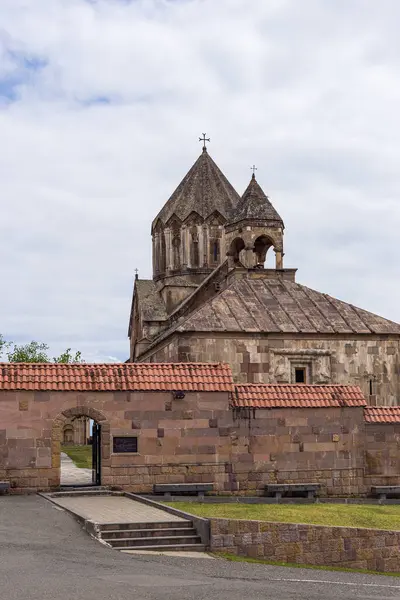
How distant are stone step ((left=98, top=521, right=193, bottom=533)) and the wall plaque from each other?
5.93 metres

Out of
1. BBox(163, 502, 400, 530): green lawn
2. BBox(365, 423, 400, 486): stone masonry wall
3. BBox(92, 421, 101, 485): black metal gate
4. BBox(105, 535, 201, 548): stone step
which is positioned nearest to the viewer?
BBox(105, 535, 201, 548): stone step

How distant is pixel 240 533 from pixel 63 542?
3.29m

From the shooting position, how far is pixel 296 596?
1209cm

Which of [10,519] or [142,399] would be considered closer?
[10,519]

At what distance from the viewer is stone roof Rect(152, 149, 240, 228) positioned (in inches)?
1781

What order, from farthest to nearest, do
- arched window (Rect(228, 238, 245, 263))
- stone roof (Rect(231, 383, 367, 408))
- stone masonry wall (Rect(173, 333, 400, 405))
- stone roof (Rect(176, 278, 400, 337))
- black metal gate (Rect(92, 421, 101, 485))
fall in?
arched window (Rect(228, 238, 245, 263)) → stone roof (Rect(176, 278, 400, 337)) → stone masonry wall (Rect(173, 333, 400, 405)) → stone roof (Rect(231, 383, 367, 408)) → black metal gate (Rect(92, 421, 101, 485))

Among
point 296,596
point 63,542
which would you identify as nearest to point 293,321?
point 63,542

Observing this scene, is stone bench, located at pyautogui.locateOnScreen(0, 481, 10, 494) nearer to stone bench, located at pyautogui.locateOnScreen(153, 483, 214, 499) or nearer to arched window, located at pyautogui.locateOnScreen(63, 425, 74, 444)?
stone bench, located at pyautogui.locateOnScreen(153, 483, 214, 499)

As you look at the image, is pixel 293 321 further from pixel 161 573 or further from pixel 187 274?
pixel 161 573

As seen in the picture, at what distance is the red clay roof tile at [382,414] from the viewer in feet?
81.6

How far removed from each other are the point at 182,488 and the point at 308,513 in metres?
4.36

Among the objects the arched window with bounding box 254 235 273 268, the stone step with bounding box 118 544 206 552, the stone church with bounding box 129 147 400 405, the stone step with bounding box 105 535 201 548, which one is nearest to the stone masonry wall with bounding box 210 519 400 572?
the stone step with bounding box 118 544 206 552

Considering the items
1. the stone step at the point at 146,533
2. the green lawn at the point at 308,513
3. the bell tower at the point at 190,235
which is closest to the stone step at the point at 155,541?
the stone step at the point at 146,533

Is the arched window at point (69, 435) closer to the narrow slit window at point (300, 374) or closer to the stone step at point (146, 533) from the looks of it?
the narrow slit window at point (300, 374)
